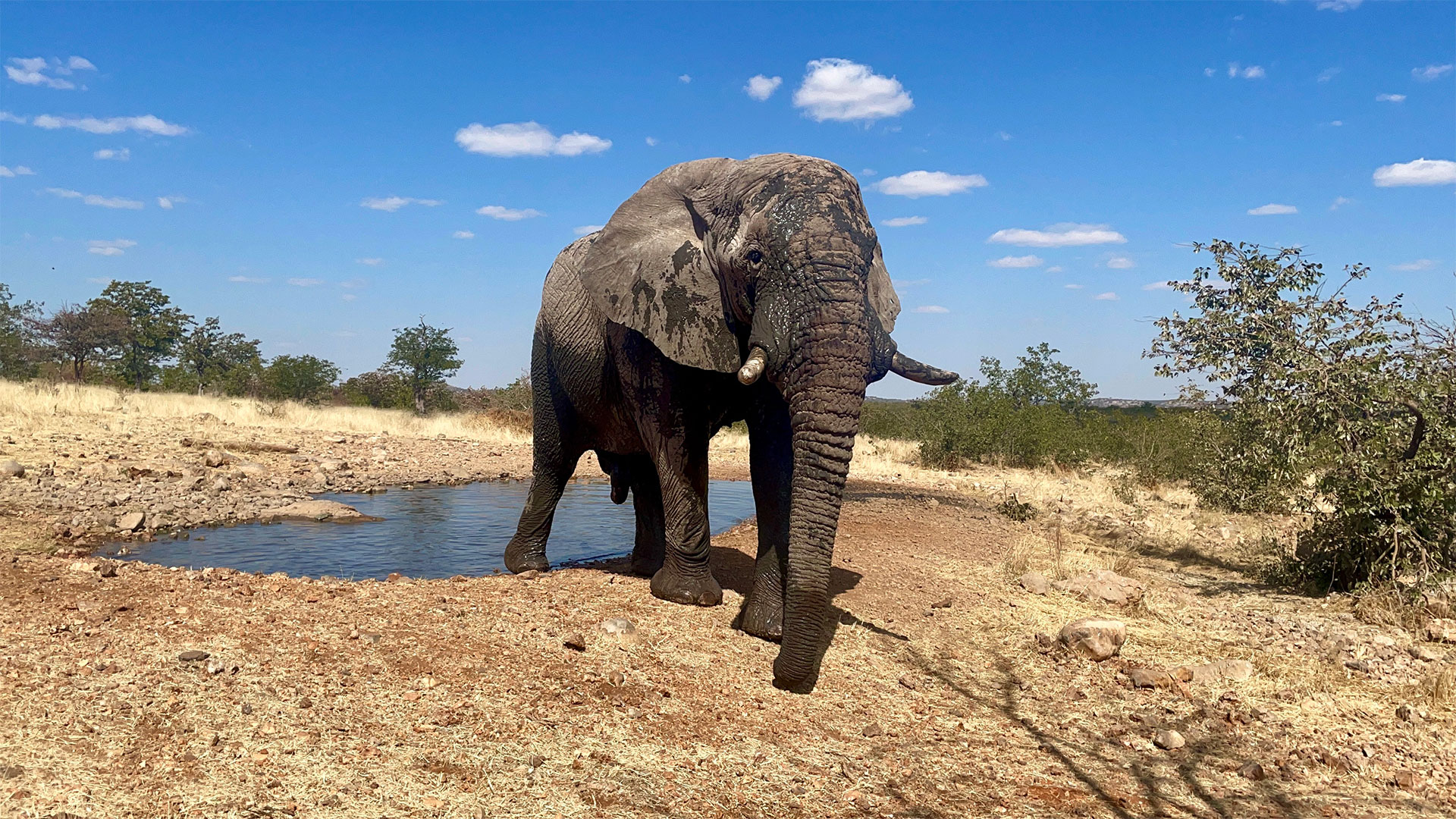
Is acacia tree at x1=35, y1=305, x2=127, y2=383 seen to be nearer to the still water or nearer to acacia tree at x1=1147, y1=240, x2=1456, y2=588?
the still water

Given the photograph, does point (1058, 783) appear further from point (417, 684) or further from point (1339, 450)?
point (1339, 450)

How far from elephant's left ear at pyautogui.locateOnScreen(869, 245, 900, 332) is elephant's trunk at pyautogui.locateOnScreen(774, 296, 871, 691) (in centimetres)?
75

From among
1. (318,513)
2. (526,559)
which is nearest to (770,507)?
(526,559)

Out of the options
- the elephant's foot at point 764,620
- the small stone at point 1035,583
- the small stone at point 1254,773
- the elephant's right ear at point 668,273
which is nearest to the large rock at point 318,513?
the elephant's right ear at point 668,273

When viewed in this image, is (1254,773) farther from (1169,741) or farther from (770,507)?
(770,507)

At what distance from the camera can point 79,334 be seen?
33719mm

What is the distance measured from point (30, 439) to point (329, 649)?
13372 millimetres

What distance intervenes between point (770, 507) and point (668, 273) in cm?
184

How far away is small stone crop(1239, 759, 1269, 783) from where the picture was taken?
452 cm

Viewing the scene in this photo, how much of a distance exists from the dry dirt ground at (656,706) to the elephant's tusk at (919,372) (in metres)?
1.94

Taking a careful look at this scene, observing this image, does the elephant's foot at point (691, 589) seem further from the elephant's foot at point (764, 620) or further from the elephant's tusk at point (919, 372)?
the elephant's tusk at point (919, 372)

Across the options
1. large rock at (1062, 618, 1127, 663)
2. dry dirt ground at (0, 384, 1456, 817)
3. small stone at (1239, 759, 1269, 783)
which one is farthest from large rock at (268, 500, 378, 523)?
small stone at (1239, 759, 1269, 783)

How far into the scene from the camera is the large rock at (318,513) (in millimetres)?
12031

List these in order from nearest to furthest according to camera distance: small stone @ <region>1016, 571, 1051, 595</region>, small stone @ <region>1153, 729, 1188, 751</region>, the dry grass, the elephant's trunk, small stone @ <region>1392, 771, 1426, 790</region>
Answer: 1. small stone @ <region>1392, 771, 1426, 790</region>
2. small stone @ <region>1153, 729, 1188, 751</region>
3. the elephant's trunk
4. small stone @ <region>1016, 571, 1051, 595</region>
5. the dry grass
